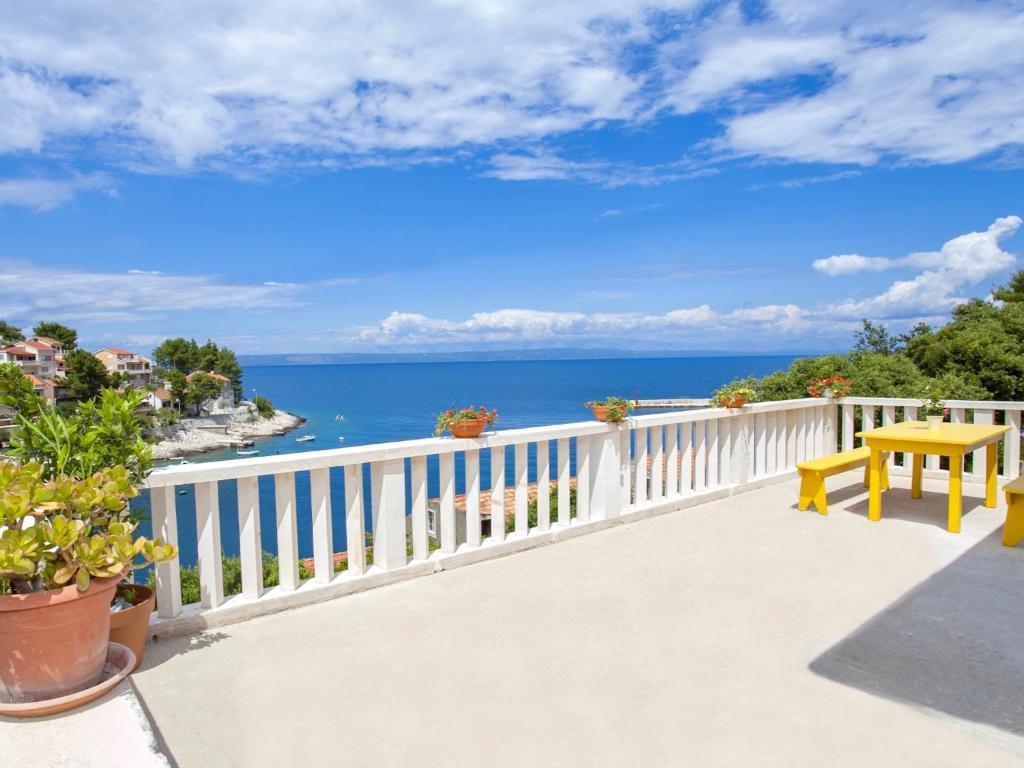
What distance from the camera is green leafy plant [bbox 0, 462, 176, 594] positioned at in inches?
74.7

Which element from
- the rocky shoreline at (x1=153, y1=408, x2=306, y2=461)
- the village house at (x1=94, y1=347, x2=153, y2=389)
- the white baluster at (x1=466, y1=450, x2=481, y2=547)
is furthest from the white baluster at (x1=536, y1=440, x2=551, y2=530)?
the village house at (x1=94, y1=347, x2=153, y2=389)

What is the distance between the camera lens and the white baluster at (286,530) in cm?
305

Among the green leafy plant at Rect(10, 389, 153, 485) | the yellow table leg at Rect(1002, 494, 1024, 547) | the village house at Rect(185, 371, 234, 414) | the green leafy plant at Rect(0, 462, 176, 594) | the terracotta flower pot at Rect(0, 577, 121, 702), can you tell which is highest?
the green leafy plant at Rect(10, 389, 153, 485)

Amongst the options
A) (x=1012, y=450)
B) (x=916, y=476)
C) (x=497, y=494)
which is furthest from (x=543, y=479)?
(x=1012, y=450)

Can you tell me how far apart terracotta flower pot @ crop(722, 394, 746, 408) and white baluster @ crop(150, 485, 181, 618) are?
4.26m

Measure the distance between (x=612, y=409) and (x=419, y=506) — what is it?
154 cm

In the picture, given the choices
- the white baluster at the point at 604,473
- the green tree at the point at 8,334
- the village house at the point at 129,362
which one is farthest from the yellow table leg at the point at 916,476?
the village house at the point at 129,362

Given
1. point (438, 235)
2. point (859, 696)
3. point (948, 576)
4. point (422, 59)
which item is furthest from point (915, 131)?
point (438, 235)

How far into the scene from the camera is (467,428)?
3717 millimetres

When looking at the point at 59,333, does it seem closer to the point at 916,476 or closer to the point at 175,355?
the point at 175,355

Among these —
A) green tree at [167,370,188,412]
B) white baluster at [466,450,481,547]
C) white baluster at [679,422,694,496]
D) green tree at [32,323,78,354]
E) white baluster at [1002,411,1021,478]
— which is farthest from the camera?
green tree at [167,370,188,412]

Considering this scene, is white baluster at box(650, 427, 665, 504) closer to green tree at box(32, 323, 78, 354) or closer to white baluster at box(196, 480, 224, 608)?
white baluster at box(196, 480, 224, 608)

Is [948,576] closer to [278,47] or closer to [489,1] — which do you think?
[489,1]

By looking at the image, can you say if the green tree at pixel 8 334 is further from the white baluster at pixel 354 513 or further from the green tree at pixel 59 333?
the white baluster at pixel 354 513
